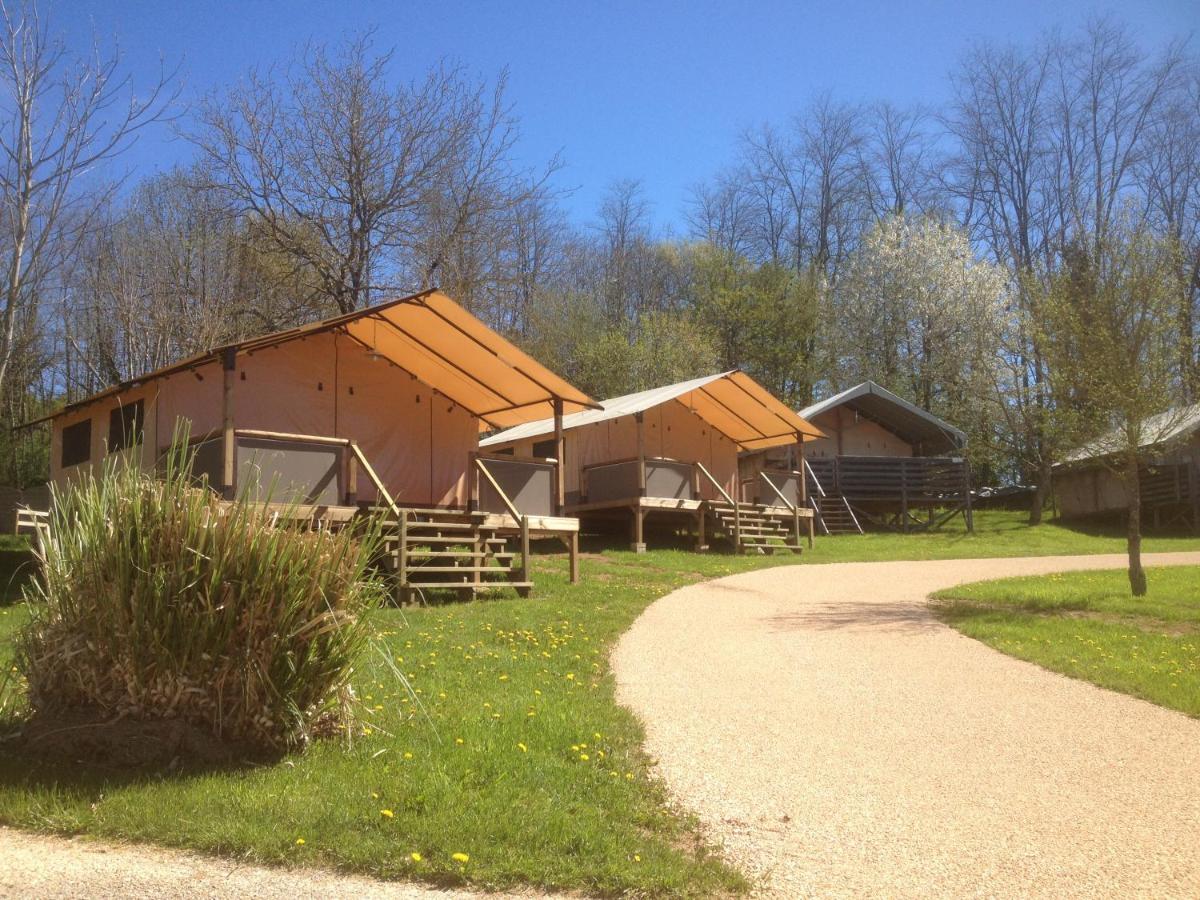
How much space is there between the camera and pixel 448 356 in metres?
16.1

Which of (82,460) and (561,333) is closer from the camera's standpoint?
(82,460)

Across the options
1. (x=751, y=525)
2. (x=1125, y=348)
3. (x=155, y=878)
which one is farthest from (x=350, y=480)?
(x=751, y=525)

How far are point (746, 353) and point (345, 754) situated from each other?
37.1 m

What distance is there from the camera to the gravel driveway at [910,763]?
4.86 meters

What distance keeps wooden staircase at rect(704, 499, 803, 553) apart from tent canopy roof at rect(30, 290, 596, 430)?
6.41 meters

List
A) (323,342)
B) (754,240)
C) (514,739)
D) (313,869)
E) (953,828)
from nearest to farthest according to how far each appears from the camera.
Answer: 1. (313,869)
2. (953,828)
3. (514,739)
4. (323,342)
5. (754,240)

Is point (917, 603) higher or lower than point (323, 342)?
lower

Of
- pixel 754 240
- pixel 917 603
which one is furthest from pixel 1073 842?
pixel 754 240

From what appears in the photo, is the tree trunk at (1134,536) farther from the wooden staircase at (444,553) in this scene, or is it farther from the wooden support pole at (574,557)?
the wooden staircase at (444,553)

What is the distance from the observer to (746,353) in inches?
1641

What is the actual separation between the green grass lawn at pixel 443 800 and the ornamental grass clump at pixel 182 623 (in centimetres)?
31

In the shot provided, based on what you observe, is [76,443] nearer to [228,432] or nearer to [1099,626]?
[228,432]

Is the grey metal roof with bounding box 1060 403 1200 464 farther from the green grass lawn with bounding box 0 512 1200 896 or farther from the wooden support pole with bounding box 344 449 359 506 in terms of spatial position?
the wooden support pole with bounding box 344 449 359 506

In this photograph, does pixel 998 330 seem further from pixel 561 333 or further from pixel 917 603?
pixel 917 603
